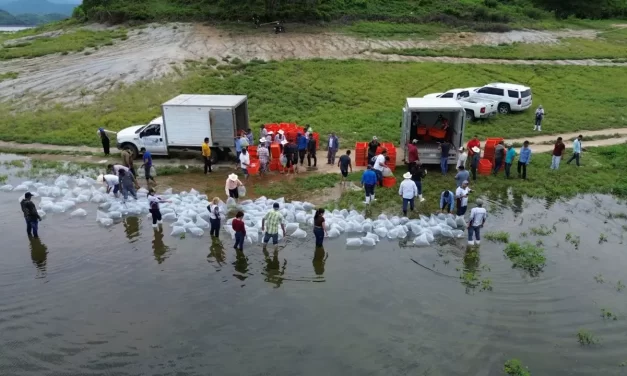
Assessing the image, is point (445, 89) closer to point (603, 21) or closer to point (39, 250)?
point (39, 250)

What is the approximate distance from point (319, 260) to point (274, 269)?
1150 millimetres

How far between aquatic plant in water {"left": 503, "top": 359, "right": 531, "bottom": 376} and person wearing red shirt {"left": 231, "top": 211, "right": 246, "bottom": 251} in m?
6.56

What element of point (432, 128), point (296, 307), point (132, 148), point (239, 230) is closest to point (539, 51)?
point (432, 128)

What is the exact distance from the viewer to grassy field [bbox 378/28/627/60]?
3641 centimetres

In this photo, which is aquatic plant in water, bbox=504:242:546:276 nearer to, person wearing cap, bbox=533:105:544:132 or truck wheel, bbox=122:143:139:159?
person wearing cap, bbox=533:105:544:132

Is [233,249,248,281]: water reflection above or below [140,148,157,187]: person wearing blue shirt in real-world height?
below

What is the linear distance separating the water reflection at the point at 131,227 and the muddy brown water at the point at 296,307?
0.31ft

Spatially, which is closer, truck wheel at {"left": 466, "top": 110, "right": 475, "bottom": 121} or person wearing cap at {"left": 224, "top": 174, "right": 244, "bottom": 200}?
person wearing cap at {"left": 224, "top": 174, "right": 244, "bottom": 200}

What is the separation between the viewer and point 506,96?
2511 cm

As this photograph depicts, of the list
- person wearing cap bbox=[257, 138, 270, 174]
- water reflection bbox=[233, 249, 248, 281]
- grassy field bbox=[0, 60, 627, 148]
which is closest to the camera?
water reflection bbox=[233, 249, 248, 281]

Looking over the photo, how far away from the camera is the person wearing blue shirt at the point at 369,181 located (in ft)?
48.9

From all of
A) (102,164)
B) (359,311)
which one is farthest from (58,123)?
(359,311)

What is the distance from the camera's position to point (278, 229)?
12711 mm

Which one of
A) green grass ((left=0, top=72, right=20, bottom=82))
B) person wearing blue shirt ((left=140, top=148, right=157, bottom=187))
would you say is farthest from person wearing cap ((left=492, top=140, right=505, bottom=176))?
green grass ((left=0, top=72, right=20, bottom=82))
